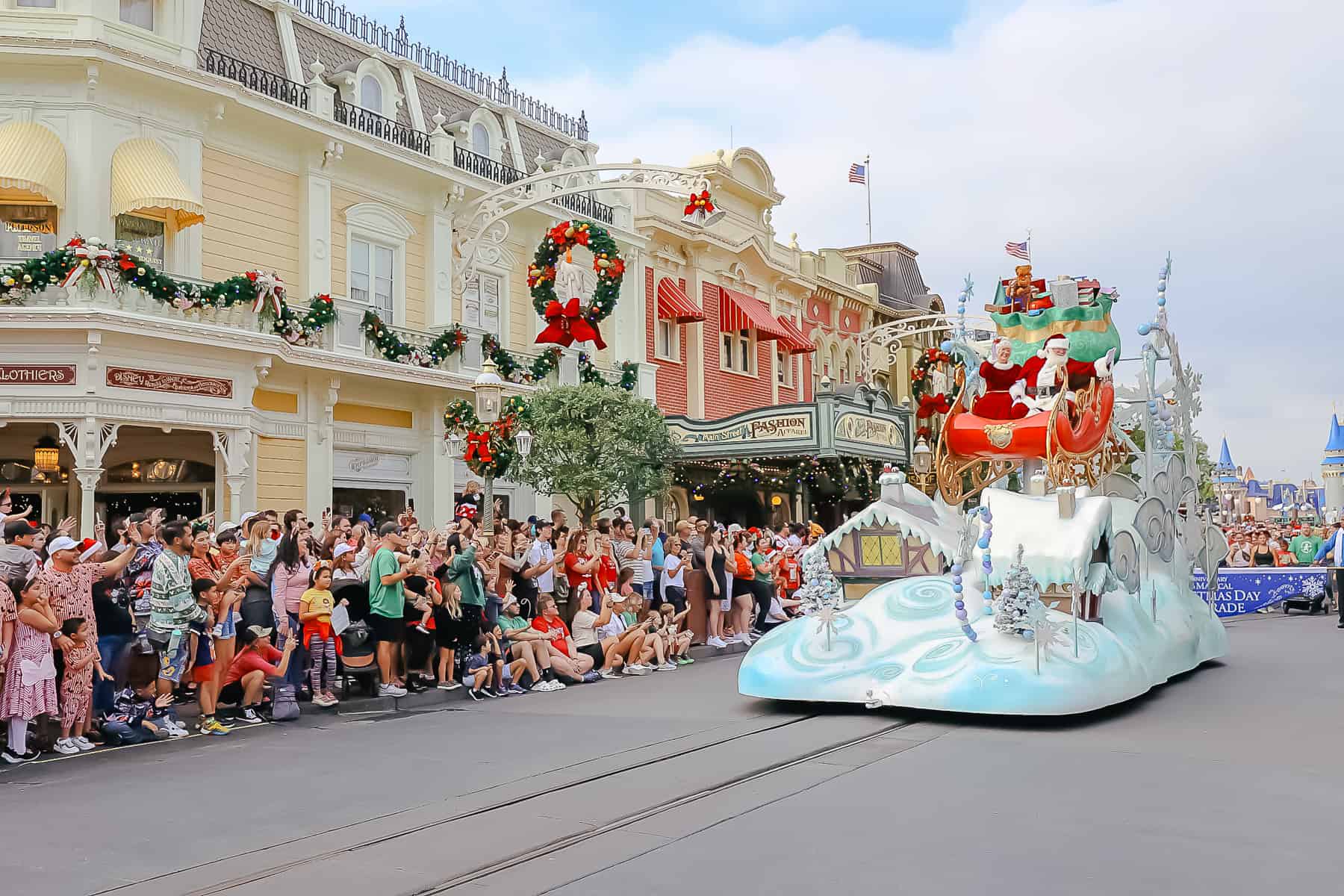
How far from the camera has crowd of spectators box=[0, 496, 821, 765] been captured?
866cm

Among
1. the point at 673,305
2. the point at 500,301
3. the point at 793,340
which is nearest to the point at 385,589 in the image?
the point at 500,301

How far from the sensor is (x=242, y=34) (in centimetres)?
1870

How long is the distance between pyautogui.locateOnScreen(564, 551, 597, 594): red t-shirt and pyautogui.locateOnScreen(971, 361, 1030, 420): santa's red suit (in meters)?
4.79

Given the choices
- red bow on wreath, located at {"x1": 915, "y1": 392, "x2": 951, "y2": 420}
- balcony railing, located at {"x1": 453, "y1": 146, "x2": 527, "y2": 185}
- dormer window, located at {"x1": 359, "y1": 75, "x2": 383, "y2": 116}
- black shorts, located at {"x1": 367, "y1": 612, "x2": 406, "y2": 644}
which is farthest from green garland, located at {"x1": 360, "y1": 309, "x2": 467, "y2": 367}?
red bow on wreath, located at {"x1": 915, "y1": 392, "x2": 951, "y2": 420}

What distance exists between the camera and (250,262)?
1814 cm

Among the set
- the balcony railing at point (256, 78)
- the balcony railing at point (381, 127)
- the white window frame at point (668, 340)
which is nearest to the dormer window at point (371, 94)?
the balcony railing at point (381, 127)

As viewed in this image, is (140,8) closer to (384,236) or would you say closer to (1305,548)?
(384,236)

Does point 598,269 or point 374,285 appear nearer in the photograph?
point 598,269

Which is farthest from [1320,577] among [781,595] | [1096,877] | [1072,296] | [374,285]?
[1096,877]

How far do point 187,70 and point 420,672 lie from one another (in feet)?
32.9

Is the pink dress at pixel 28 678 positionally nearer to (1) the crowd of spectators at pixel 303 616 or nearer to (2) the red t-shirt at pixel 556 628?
(1) the crowd of spectators at pixel 303 616

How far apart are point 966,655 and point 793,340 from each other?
→ 21.8 meters

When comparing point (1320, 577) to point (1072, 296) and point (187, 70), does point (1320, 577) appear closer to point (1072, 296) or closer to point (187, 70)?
point (1072, 296)

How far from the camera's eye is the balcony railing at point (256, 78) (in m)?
17.7
